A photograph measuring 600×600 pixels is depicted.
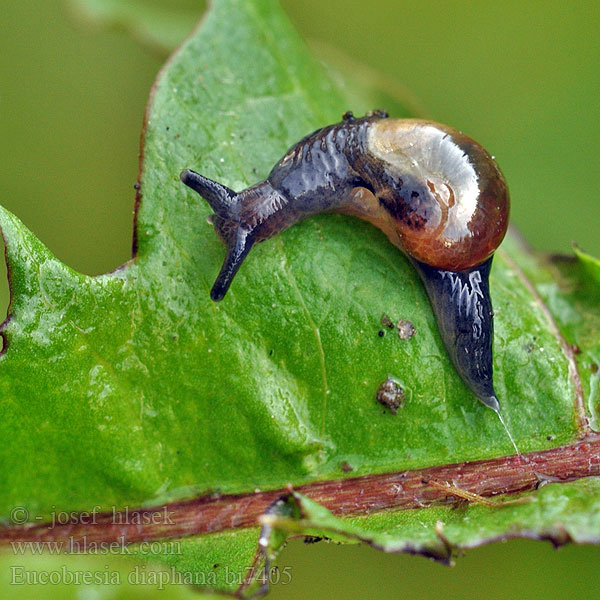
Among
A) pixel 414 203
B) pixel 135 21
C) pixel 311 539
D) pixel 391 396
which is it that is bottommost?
pixel 311 539

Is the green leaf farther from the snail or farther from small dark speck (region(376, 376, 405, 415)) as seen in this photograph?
small dark speck (region(376, 376, 405, 415))

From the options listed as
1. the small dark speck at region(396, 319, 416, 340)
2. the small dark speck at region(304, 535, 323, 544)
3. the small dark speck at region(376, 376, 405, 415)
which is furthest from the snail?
the small dark speck at region(304, 535, 323, 544)

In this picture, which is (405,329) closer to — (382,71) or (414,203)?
(414,203)

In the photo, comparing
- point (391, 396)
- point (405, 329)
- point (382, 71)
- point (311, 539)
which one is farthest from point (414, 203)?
point (382, 71)

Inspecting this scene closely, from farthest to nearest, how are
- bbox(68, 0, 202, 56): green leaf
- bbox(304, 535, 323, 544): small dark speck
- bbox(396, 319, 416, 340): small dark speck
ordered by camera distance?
bbox(68, 0, 202, 56): green leaf → bbox(396, 319, 416, 340): small dark speck → bbox(304, 535, 323, 544): small dark speck

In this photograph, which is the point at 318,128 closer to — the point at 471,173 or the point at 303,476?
the point at 471,173

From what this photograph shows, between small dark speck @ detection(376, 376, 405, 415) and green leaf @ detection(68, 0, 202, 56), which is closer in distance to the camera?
small dark speck @ detection(376, 376, 405, 415)

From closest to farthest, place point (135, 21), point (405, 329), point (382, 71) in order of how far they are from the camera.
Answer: point (405, 329) → point (135, 21) → point (382, 71)

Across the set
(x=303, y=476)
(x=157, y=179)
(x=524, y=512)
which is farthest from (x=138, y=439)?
(x=524, y=512)
